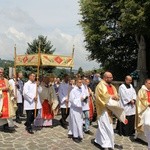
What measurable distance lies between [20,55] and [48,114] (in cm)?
228

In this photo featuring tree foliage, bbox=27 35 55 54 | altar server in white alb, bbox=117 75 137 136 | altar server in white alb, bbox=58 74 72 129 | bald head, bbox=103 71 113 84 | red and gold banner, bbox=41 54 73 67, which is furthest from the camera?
tree foliage, bbox=27 35 55 54

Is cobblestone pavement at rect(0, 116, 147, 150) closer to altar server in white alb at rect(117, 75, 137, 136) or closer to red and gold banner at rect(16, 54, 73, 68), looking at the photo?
altar server in white alb at rect(117, 75, 137, 136)

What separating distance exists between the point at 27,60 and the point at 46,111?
1.97 metres

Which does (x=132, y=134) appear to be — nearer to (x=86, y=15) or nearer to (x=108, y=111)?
(x=108, y=111)

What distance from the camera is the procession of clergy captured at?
35.5 ft

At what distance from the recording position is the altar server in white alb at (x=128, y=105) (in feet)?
43.1

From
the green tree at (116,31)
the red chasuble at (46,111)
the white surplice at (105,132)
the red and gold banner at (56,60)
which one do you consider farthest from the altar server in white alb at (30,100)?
the green tree at (116,31)

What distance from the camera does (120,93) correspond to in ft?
43.7

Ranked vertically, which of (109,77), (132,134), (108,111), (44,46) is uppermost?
(44,46)

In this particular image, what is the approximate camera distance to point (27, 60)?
13.6 m

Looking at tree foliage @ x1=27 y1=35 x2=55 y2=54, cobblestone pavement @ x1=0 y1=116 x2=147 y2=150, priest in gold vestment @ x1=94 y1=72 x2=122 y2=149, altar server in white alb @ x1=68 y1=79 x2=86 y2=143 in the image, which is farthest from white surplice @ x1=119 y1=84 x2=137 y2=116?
tree foliage @ x1=27 y1=35 x2=55 y2=54

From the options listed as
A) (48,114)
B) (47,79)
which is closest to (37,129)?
(48,114)

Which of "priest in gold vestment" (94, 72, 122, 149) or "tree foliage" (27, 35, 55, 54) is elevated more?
"tree foliage" (27, 35, 55, 54)

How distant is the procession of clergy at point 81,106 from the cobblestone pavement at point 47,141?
25 cm
